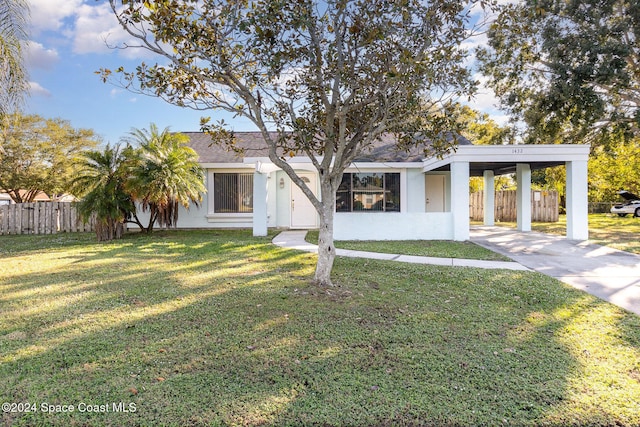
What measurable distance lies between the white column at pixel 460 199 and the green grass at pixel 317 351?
5.01 metres

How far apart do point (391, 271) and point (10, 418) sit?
18.6ft

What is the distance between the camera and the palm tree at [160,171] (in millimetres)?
10898

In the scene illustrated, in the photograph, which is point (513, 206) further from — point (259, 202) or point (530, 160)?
point (259, 202)

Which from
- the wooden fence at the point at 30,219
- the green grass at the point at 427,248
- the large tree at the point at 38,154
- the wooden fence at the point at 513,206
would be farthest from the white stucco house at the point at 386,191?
the large tree at the point at 38,154

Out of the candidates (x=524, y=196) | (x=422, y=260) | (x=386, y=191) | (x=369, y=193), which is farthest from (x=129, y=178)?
(x=524, y=196)

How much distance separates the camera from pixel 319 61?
16.7 ft

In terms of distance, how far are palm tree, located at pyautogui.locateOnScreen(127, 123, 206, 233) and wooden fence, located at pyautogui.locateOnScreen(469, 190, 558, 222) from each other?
16.7 m

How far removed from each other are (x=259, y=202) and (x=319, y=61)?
817cm

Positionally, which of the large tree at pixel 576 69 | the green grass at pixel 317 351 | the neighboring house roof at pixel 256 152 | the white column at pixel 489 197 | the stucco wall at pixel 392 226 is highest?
the large tree at pixel 576 69

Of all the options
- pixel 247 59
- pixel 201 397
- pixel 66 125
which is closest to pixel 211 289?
pixel 201 397

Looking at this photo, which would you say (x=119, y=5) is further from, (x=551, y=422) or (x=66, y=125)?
(x=66, y=125)

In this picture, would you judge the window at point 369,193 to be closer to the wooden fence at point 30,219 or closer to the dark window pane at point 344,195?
the dark window pane at point 344,195

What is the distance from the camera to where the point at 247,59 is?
18.4ft

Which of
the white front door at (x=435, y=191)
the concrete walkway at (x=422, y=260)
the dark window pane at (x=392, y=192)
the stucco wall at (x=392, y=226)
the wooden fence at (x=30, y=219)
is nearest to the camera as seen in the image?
the concrete walkway at (x=422, y=260)
